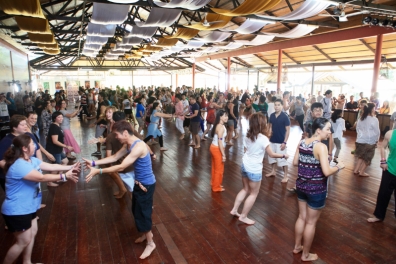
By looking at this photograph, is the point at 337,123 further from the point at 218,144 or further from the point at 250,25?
the point at 250,25

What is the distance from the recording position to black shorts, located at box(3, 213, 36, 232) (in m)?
2.02

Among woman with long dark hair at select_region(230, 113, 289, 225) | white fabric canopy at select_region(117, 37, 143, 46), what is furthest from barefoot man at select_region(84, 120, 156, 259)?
white fabric canopy at select_region(117, 37, 143, 46)

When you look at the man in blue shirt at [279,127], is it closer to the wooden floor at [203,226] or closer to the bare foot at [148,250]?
the wooden floor at [203,226]

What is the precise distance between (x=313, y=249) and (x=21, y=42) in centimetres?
1527

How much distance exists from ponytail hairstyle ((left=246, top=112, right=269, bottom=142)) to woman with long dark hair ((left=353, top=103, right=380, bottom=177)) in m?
2.40

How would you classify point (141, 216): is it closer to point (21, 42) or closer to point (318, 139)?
point (318, 139)

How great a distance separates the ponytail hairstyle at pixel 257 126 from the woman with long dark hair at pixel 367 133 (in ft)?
7.86

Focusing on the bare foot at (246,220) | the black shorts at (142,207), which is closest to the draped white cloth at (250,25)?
the bare foot at (246,220)

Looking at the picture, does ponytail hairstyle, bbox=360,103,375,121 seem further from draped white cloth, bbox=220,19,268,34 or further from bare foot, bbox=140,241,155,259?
draped white cloth, bbox=220,19,268,34

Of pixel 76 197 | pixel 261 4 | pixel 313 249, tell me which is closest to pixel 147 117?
pixel 76 197

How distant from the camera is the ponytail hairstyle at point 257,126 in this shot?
2906 millimetres

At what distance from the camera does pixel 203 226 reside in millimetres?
3127

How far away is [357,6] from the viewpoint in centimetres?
644

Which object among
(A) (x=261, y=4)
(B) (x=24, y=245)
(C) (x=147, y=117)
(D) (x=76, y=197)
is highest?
(A) (x=261, y=4)
